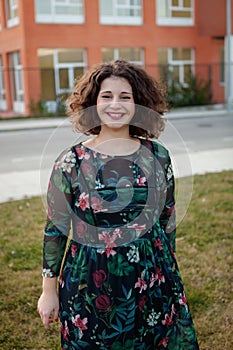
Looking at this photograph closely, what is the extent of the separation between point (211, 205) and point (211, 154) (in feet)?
13.3

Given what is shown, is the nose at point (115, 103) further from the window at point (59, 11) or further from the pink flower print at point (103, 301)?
the window at point (59, 11)

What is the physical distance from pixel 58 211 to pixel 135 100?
0.56 metres

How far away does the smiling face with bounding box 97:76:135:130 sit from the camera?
6.54ft

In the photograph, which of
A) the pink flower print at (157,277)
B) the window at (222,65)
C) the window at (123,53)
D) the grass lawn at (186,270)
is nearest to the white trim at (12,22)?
the window at (123,53)

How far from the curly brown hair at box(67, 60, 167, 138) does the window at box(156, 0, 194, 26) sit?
21927 millimetres

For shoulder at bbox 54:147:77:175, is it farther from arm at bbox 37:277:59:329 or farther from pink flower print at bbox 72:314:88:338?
pink flower print at bbox 72:314:88:338

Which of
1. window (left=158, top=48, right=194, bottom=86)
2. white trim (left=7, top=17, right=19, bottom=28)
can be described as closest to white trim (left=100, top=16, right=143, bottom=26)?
window (left=158, top=48, right=194, bottom=86)

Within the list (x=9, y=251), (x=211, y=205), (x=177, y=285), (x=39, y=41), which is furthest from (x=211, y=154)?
(x=39, y=41)

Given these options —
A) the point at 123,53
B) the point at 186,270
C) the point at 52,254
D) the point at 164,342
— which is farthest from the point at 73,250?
the point at 123,53

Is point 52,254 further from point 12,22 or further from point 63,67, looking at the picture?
point 12,22

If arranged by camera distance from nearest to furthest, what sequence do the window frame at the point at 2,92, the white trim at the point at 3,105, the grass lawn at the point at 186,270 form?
1. the grass lawn at the point at 186,270
2. the window frame at the point at 2,92
3. the white trim at the point at 3,105

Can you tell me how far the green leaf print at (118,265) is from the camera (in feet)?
6.55

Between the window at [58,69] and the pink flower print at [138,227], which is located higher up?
the window at [58,69]

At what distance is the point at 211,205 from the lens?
19.4 ft
